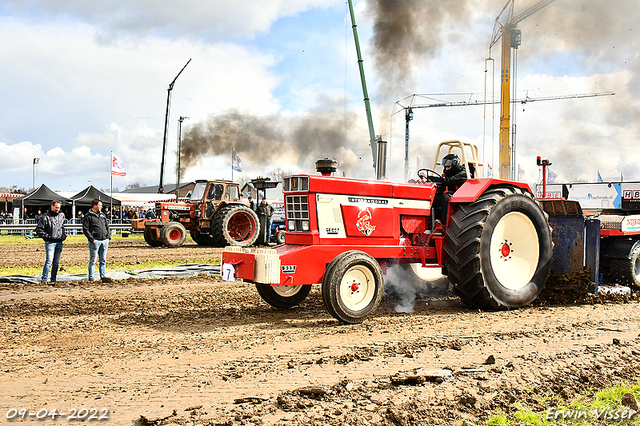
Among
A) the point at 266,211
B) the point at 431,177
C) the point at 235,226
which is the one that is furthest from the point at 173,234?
the point at 431,177

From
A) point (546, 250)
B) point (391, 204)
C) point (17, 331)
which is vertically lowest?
point (17, 331)

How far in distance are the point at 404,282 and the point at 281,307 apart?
6.21 feet

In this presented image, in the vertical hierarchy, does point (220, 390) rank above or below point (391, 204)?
below

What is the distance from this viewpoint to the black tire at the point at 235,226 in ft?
55.1

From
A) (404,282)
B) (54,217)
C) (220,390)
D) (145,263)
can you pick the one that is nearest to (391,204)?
(404,282)

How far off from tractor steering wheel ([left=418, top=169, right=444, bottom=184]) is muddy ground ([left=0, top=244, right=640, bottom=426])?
1.75m

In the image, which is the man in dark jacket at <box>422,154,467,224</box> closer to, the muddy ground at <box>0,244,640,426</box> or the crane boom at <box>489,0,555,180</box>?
the muddy ground at <box>0,244,640,426</box>

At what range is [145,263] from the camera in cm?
1277

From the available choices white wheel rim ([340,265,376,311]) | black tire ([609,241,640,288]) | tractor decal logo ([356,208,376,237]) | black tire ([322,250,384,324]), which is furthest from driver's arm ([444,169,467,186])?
black tire ([609,241,640,288])

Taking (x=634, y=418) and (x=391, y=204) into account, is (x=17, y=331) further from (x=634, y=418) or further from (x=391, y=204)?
(x=634, y=418)

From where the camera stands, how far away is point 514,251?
22.5 feet

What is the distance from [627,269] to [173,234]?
13990mm

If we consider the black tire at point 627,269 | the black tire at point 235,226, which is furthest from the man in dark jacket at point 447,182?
the black tire at point 235,226

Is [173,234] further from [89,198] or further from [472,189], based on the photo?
[89,198]
